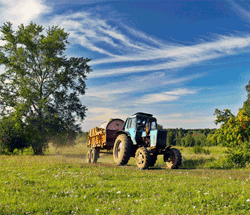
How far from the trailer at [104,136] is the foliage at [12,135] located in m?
11.8

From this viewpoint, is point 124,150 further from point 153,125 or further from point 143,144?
point 153,125

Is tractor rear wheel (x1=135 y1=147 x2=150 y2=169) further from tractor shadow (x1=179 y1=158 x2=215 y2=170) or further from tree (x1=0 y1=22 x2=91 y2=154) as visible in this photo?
tree (x1=0 y1=22 x2=91 y2=154)

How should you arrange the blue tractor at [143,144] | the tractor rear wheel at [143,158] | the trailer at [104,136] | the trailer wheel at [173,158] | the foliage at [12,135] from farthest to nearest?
the foliage at [12,135] < the trailer at [104,136] < the trailer wheel at [173,158] < the blue tractor at [143,144] < the tractor rear wheel at [143,158]

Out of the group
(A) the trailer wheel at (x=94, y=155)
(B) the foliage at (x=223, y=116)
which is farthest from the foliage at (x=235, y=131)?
(A) the trailer wheel at (x=94, y=155)

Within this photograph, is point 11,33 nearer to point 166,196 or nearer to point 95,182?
point 95,182

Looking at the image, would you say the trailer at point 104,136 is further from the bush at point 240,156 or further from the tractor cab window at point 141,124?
the bush at point 240,156

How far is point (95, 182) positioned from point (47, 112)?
22.5m

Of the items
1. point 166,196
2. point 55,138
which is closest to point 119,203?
point 166,196

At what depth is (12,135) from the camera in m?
27.7

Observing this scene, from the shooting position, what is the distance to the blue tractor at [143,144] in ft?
44.2

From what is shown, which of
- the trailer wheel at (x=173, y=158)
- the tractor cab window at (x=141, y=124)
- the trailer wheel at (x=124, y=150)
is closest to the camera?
the trailer wheel at (x=173, y=158)

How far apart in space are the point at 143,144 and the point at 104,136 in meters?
3.89

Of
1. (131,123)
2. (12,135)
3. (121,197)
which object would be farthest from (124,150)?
(12,135)

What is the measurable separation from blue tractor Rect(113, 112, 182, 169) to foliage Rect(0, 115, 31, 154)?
56.9ft
